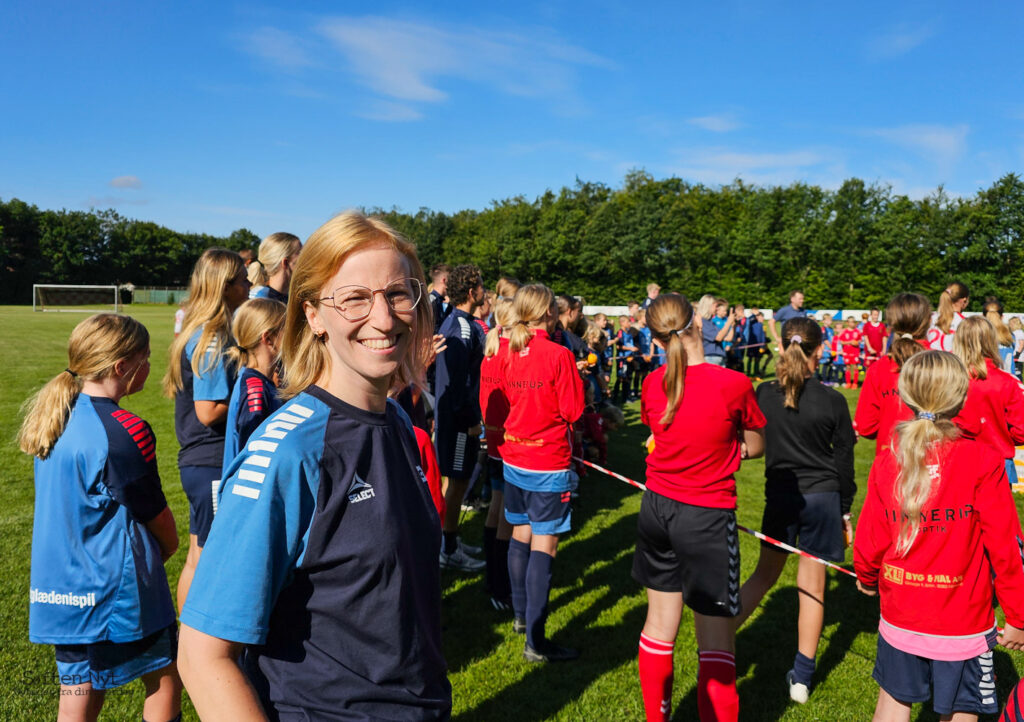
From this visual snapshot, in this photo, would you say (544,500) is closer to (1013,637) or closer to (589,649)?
(589,649)

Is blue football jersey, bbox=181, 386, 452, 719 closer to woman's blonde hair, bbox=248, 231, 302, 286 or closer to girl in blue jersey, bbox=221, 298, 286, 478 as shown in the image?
girl in blue jersey, bbox=221, 298, 286, 478

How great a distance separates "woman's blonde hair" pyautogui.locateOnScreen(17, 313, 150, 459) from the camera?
2588mm

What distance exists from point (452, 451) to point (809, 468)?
9.55ft

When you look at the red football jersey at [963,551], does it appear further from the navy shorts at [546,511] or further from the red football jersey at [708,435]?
the navy shorts at [546,511]

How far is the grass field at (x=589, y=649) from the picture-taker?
388 centimetres

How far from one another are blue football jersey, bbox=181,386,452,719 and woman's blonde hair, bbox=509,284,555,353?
3.15 meters

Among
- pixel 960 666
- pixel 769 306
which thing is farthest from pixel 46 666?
pixel 769 306

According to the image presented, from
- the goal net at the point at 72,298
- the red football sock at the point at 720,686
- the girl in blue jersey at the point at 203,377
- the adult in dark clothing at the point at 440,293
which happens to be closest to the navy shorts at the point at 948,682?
the red football sock at the point at 720,686

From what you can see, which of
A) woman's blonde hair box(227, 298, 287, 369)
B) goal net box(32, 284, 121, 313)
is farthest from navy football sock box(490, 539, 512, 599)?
goal net box(32, 284, 121, 313)

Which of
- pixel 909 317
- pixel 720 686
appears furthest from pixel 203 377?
pixel 909 317

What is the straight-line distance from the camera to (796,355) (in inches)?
157

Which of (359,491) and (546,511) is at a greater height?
(359,491)

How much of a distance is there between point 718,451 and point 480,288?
3061 mm

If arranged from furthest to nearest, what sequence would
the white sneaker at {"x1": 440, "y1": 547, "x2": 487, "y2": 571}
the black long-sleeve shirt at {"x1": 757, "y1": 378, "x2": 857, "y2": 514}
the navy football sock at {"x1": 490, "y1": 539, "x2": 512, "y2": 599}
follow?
the white sneaker at {"x1": 440, "y1": 547, "x2": 487, "y2": 571}
the navy football sock at {"x1": 490, "y1": 539, "x2": 512, "y2": 599}
the black long-sleeve shirt at {"x1": 757, "y1": 378, "x2": 857, "y2": 514}
